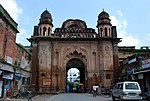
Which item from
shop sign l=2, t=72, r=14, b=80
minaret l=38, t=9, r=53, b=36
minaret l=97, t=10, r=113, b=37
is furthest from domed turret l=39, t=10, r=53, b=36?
shop sign l=2, t=72, r=14, b=80

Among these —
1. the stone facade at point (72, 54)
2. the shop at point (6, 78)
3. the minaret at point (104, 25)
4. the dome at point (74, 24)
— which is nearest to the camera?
the shop at point (6, 78)

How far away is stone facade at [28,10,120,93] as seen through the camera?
27.9m

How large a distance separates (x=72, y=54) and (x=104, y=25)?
6.72 m

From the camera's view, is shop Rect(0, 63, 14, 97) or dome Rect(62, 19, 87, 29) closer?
shop Rect(0, 63, 14, 97)

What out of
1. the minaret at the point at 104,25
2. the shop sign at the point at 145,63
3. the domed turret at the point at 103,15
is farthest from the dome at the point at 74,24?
the shop sign at the point at 145,63

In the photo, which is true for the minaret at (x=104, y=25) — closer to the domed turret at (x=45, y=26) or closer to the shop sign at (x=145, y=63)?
the domed turret at (x=45, y=26)

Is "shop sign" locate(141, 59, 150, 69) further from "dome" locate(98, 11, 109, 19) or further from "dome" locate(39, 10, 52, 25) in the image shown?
"dome" locate(39, 10, 52, 25)

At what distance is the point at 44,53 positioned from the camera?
28531mm

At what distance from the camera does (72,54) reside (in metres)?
29.5

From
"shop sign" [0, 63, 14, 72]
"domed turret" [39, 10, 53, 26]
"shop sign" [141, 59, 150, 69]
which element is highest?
"domed turret" [39, 10, 53, 26]

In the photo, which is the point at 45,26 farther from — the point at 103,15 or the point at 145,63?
the point at 145,63

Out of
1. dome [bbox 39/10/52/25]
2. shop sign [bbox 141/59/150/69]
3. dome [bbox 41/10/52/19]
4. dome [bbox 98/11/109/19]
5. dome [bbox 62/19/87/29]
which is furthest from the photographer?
dome [bbox 62/19/87/29]

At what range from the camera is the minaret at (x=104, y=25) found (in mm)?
29781

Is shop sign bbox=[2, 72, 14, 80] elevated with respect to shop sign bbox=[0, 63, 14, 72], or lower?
lower
